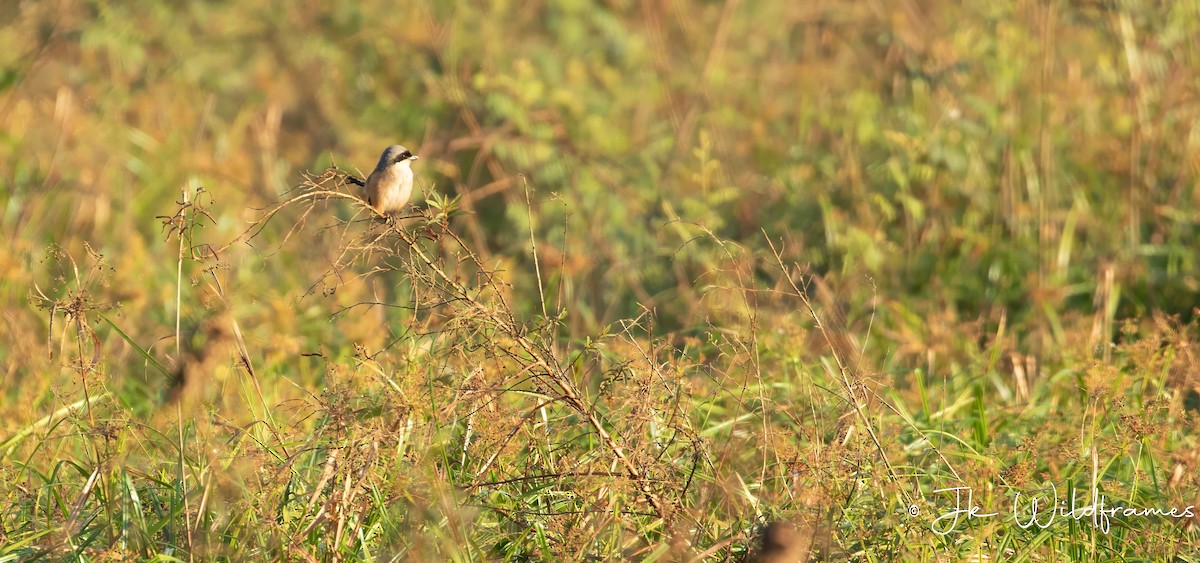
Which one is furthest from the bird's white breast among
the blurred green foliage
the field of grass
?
the blurred green foliage

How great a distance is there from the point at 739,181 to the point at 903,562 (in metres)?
3.75

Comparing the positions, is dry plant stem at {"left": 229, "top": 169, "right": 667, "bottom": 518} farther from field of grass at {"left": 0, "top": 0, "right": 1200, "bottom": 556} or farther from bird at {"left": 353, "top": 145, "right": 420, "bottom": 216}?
bird at {"left": 353, "top": 145, "right": 420, "bottom": 216}

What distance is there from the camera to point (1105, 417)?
3941 millimetres

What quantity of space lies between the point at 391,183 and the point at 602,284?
2.16 metres

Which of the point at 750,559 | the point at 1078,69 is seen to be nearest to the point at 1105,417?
the point at 750,559

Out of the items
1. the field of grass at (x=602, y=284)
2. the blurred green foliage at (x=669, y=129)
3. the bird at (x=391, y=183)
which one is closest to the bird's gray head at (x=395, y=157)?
the bird at (x=391, y=183)

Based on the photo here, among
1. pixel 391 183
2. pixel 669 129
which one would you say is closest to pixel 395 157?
pixel 391 183

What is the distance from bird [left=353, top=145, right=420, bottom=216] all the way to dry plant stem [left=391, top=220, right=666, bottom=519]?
0.86 metres

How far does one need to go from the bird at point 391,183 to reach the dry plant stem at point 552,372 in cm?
86

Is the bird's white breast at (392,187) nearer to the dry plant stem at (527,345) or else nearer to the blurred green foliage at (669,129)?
the dry plant stem at (527,345)

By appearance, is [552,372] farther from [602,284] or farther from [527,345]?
[602,284]

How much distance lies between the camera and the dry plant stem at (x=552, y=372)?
296 centimetres

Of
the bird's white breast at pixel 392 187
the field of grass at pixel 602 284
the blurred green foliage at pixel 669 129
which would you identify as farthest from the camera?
the blurred green foliage at pixel 669 129

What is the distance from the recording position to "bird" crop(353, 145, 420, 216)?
3.88m
